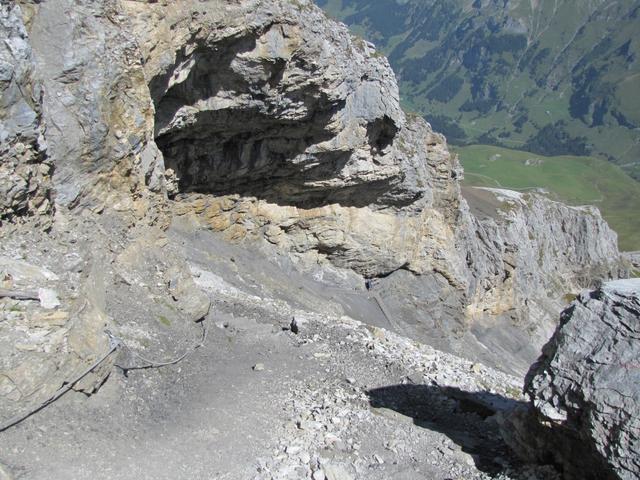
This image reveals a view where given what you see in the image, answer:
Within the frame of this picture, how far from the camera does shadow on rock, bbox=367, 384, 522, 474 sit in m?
16.9

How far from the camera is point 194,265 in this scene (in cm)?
3441

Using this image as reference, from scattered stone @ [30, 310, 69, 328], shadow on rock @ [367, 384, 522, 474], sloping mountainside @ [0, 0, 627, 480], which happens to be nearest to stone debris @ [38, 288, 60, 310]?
sloping mountainside @ [0, 0, 627, 480]

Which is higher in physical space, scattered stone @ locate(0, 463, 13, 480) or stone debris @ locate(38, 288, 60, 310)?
stone debris @ locate(38, 288, 60, 310)

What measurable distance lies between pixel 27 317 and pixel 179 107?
68.7 feet

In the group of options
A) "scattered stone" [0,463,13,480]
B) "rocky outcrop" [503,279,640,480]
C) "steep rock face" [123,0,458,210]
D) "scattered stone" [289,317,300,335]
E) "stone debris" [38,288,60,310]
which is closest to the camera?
"scattered stone" [0,463,13,480]

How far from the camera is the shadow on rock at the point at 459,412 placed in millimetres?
16906

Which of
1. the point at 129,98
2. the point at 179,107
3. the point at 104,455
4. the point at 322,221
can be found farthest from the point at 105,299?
the point at 322,221

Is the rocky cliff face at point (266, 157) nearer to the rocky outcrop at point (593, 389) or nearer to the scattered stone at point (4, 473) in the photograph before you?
the scattered stone at point (4, 473)

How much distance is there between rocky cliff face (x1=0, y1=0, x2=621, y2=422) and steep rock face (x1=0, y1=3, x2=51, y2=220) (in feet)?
0.17

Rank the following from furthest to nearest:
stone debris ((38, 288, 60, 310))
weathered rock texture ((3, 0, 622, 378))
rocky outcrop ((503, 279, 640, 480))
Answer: weathered rock texture ((3, 0, 622, 378)) < stone debris ((38, 288, 60, 310)) < rocky outcrop ((503, 279, 640, 480))

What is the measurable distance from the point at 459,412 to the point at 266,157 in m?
25.7

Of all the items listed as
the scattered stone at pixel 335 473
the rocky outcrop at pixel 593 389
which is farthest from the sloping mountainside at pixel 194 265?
the rocky outcrop at pixel 593 389

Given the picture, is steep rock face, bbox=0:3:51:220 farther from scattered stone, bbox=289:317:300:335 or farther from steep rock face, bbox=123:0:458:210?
scattered stone, bbox=289:317:300:335

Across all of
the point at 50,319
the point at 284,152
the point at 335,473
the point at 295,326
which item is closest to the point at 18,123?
the point at 50,319
